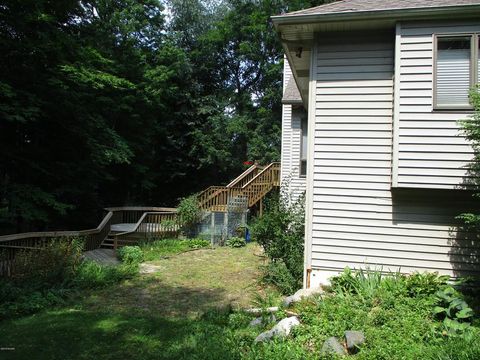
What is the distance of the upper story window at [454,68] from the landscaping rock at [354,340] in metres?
3.54

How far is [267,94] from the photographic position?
26.1 meters

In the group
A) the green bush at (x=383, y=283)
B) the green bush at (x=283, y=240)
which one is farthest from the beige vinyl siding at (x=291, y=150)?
the green bush at (x=383, y=283)

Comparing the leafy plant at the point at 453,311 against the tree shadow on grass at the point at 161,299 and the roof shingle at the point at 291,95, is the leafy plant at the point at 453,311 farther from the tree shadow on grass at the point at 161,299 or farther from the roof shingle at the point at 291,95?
the roof shingle at the point at 291,95

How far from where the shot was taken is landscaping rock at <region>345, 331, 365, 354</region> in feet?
14.0

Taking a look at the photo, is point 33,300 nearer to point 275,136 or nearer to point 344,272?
point 344,272

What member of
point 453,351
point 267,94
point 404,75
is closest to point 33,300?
point 453,351

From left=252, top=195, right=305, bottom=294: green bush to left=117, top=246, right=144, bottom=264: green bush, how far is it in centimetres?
467

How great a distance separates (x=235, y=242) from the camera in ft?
48.6

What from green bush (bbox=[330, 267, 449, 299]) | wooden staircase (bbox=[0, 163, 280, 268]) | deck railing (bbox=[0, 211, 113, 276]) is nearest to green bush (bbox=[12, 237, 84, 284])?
deck railing (bbox=[0, 211, 113, 276])

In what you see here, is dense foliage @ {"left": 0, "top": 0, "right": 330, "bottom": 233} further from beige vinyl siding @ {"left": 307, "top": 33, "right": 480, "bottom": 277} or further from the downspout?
beige vinyl siding @ {"left": 307, "top": 33, "right": 480, "bottom": 277}

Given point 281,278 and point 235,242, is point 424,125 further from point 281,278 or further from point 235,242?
point 235,242

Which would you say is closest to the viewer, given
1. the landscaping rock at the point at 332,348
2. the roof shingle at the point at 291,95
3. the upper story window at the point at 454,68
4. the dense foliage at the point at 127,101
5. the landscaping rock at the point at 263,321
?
the landscaping rock at the point at 332,348

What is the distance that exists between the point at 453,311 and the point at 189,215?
37.7ft

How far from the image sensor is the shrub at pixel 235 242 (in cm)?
1477
